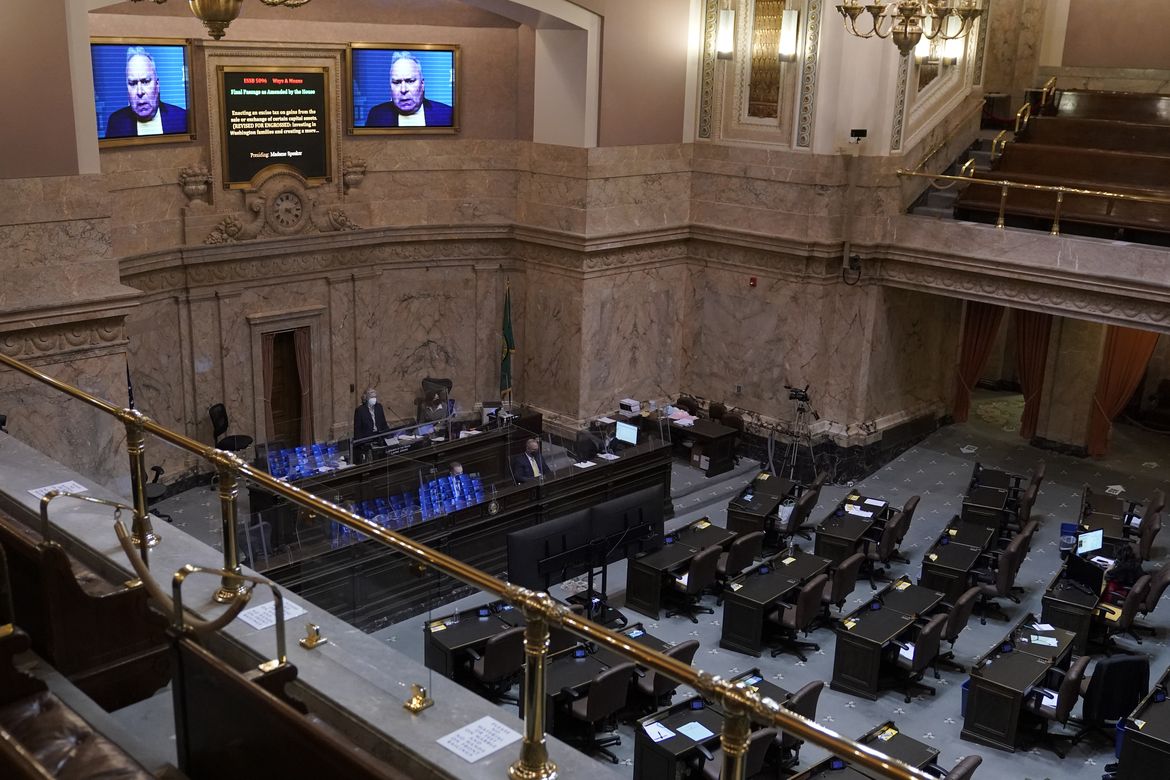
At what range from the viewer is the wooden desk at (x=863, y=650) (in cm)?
1016

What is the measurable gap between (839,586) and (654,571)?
1.80 m

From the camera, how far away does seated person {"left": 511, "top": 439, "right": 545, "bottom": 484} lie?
12.4 metres

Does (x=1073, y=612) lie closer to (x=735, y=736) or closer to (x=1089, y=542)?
(x=1089, y=542)

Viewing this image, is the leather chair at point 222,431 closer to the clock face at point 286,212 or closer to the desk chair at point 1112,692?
the clock face at point 286,212

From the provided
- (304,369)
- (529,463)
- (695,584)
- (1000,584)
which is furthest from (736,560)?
(304,369)

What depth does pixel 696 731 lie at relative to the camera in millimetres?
8359

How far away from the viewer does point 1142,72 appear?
55.5ft

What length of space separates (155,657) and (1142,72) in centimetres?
1666

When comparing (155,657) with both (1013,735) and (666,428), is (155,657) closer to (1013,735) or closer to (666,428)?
(1013,735)

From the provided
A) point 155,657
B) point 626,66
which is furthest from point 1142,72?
point 155,657

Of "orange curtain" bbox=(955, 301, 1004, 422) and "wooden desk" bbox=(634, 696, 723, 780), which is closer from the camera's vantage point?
"wooden desk" bbox=(634, 696, 723, 780)

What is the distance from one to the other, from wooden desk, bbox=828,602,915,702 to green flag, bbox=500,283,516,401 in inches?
280

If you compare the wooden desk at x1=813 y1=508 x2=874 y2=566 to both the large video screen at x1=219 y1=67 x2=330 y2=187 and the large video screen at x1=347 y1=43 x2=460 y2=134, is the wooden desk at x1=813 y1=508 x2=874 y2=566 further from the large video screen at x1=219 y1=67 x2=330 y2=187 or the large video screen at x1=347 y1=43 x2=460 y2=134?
the large video screen at x1=219 y1=67 x2=330 y2=187

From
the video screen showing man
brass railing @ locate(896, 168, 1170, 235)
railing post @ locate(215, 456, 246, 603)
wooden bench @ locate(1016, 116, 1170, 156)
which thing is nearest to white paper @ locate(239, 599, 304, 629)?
railing post @ locate(215, 456, 246, 603)
